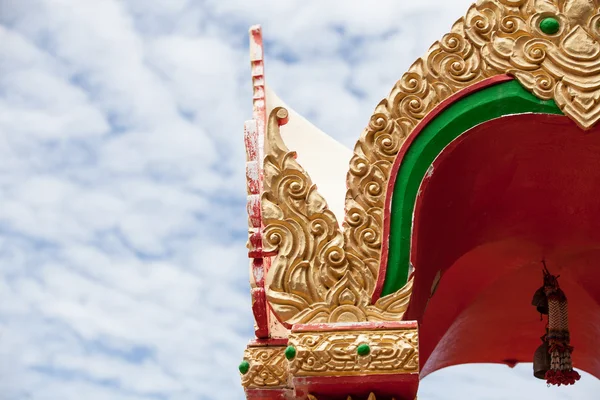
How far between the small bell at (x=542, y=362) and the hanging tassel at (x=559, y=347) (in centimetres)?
5

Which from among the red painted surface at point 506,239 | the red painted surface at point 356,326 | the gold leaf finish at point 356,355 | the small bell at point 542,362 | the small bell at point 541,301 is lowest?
the gold leaf finish at point 356,355

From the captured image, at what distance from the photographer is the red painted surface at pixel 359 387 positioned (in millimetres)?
4820

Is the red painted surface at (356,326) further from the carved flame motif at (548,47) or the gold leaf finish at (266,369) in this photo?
the carved flame motif at (548,47)

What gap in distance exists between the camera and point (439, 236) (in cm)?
555

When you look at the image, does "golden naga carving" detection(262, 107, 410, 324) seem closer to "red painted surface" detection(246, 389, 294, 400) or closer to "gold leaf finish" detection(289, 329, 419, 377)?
"gold leaf finish" detection(289, 329, 419, 377)

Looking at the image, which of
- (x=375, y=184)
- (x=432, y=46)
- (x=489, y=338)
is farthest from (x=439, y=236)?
(x=489, y=338)

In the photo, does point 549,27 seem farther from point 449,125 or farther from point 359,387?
point 359,387

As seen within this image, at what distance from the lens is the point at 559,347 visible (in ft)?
19.9

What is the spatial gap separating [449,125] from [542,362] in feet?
5.69

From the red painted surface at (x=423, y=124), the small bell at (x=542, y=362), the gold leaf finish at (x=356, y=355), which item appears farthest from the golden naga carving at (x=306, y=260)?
the small bell at (x=542, y=362)

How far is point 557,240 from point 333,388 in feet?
6.62

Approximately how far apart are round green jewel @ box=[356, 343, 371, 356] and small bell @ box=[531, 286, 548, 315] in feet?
5.96

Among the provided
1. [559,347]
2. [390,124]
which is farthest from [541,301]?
[390,124]

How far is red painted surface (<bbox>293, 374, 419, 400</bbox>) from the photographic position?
15.8 feet
